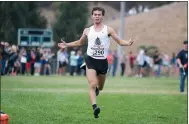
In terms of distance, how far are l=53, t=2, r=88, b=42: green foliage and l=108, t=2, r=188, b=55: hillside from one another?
573 cm

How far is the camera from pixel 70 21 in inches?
2386

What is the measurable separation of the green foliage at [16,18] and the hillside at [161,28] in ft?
33.0

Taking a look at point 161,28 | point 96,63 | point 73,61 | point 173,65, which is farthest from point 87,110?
point 161,28

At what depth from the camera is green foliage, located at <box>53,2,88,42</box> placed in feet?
196

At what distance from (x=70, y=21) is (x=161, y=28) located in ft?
42.0

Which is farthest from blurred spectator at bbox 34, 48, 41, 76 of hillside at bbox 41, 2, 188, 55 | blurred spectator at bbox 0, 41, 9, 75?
hillside at bbox 41, 2, 188, 55

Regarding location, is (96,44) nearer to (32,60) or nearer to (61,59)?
(32,60)

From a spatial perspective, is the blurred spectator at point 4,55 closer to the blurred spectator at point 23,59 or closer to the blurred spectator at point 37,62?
the blurred spectator at point 23,59

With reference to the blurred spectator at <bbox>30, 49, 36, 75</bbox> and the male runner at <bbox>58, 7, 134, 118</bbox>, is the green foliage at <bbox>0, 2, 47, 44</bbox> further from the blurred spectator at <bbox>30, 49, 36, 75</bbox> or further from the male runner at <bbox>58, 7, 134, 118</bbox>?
the male runner at <bbox>58, 7, 134, 118</bbox>

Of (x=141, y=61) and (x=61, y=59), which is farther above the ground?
(x=61, y=59)

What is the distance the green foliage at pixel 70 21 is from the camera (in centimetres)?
5962

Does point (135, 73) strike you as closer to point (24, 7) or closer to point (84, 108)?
point (24, 7)

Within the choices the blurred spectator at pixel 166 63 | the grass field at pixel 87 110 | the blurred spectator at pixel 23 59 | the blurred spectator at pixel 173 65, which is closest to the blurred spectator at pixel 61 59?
the blurred spectator at pixel 23 59

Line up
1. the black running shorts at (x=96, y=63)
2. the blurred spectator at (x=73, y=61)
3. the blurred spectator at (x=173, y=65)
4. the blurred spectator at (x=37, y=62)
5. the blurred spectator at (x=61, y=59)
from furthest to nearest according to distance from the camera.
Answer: the blurred spectator at (x=173, y=65) < the blurred spectator at (x=73, y=61) < the blurred spectator at (x=61, y=59) < the blurred spectator at (x=37, y=62) < the black running shorts at (x=96, y=63)
